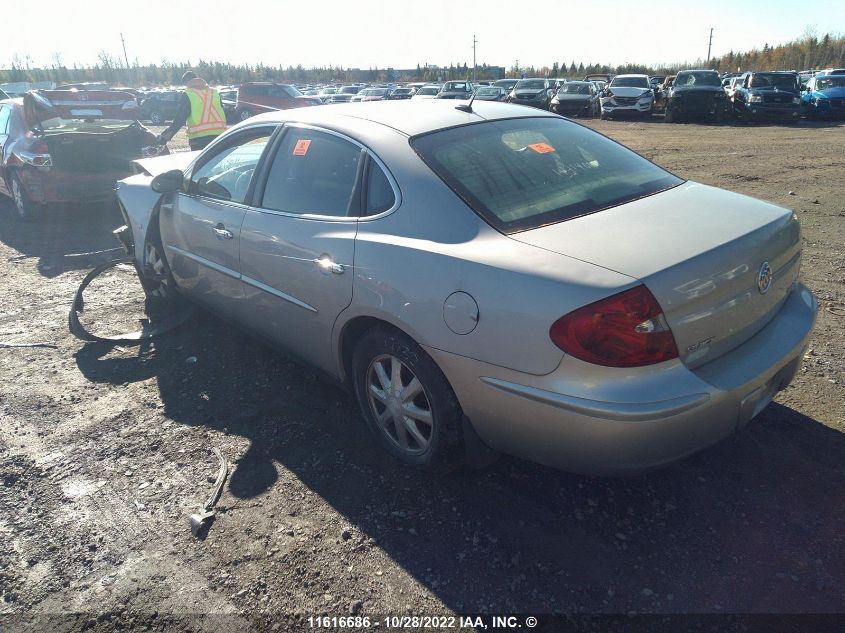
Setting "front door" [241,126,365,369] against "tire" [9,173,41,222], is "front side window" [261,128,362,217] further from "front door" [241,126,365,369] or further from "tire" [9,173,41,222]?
"tire" [9,173,41,222]

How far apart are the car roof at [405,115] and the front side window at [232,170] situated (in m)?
0.19

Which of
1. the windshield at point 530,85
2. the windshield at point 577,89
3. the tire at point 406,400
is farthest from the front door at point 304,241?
the windshield at point 530,85

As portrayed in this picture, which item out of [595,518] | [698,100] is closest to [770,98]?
[698,100]

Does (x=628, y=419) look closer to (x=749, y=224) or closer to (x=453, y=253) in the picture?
(x=453, y=253)

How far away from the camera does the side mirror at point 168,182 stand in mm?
4246

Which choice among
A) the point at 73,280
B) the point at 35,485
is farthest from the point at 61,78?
the point at 35,485

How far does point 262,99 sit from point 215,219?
19.2 meters

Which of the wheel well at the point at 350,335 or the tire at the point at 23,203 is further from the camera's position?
the tire at the point at 23,203

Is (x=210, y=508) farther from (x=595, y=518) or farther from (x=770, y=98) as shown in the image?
(x=770, y=98)

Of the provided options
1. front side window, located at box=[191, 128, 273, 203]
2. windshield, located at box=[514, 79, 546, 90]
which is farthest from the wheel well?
windshield, located at box=[514, 79, 546, 90]

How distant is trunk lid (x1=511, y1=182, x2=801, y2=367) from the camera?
2.25m

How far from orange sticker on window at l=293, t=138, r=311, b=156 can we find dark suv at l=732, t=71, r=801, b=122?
2106cm

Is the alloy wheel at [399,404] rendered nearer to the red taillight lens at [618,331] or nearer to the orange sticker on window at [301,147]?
the red taillight lens at [618,331]

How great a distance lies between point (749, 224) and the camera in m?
2.64
